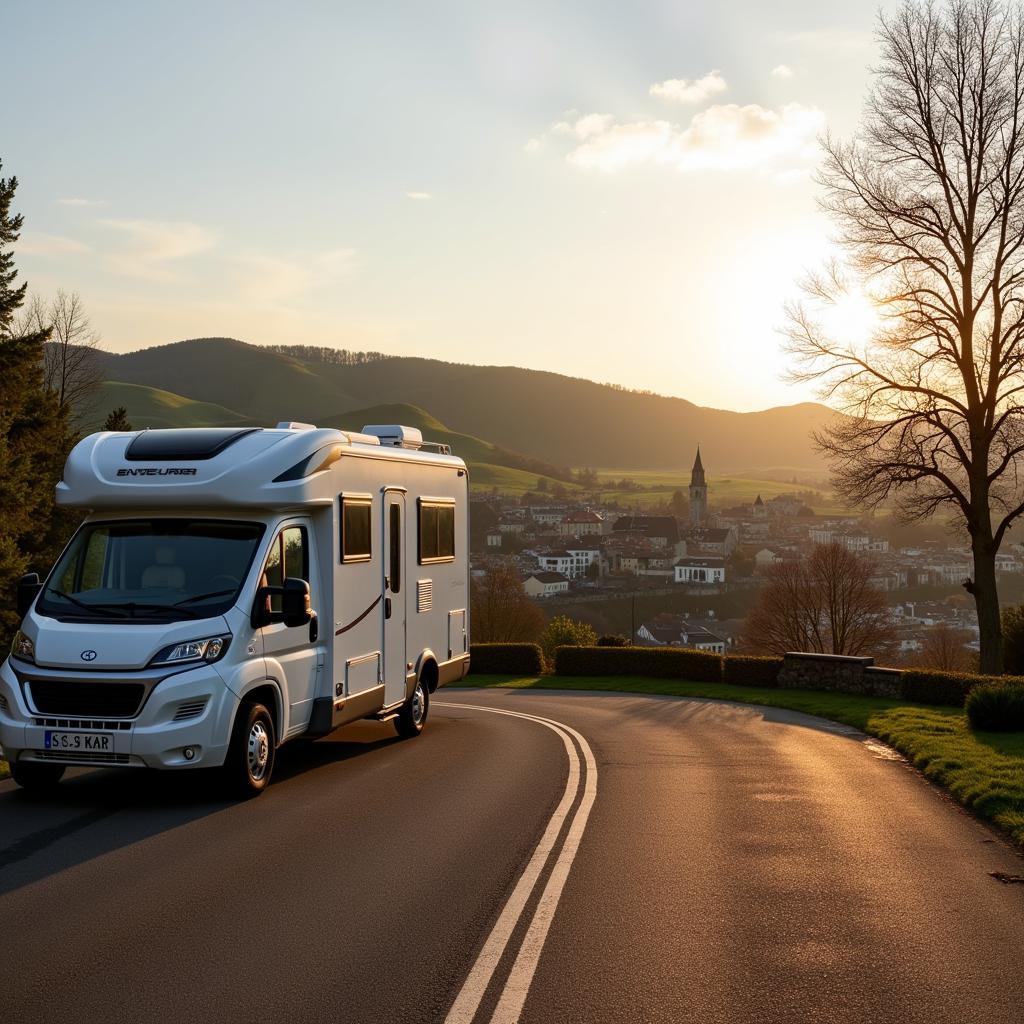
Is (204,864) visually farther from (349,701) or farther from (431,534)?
(431,534)

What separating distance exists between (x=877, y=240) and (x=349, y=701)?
2370cm

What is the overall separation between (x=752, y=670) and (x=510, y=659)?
9.58 m

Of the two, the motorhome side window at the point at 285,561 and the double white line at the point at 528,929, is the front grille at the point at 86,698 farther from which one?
the double white line at the point at 528,929

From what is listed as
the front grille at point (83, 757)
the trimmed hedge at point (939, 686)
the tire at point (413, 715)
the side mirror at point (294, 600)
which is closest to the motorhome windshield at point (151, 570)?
the side mirror at point (294, 600)

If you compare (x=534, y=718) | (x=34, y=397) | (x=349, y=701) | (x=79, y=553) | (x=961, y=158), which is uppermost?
(x=961, y=158)

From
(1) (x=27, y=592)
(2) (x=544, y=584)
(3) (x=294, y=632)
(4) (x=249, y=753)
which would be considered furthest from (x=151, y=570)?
(2) (x=544, y=584)

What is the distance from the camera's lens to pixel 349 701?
12.4 meters

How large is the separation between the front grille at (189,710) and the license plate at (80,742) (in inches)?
21.8

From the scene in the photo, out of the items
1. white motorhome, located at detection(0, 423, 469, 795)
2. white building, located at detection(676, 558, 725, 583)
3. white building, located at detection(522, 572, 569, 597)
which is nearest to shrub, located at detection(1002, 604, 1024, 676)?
white motorhome, located at detection(0, 423, 469, 795)

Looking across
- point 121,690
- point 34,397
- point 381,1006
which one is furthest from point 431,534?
point 34,397

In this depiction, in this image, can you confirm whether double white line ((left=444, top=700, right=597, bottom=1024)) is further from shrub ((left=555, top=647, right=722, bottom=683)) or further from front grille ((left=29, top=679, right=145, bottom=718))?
shrub ((left=555, top=647, right=722, bottom=683))

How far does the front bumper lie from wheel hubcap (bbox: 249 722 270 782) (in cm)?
46

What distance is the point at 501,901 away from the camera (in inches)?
275

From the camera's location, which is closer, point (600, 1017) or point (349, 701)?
point (600, 1017)
